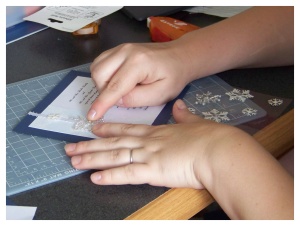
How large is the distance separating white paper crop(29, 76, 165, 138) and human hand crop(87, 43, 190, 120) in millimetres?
15

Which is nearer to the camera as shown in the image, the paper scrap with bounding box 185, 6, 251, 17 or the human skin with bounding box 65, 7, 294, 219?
the human skin with bounding box 65, 7, 294, 219

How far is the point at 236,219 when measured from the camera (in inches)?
28.9

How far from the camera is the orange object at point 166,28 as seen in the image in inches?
43.2

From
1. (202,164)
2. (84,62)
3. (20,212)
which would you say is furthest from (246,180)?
(84,62)

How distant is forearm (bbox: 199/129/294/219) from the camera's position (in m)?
0.71

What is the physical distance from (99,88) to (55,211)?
10.6 inches

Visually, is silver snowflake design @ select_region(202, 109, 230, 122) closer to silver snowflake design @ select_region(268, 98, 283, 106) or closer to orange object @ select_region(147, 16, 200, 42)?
silver snowflake design @ select_region(268, 98, 283, 106)

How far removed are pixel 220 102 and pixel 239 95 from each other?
0.04 meters

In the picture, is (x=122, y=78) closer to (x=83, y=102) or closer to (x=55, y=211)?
(x=83, y=102)

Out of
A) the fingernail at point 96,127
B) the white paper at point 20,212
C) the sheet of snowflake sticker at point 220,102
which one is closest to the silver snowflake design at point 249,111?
the sheet of snowflake sticker at point 220,102

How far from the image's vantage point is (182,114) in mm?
859

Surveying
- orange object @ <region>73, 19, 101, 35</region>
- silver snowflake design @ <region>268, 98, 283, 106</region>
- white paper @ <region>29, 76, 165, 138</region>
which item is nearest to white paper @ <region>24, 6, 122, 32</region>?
orange object @ <region>73, 19, 101, 35</region>

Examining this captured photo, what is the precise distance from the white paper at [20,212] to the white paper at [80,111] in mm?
166
